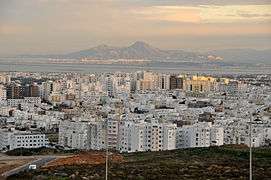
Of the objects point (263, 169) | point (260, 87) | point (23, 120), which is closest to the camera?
point (263, 169)

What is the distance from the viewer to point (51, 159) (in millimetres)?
11672

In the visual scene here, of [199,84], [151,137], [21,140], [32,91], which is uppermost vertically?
[199,84]

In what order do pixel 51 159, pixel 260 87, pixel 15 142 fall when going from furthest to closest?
pixel 260 87, pixel 15 142, pixel 51 159

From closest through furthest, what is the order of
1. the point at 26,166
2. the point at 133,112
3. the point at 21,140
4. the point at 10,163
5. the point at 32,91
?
the point at 26,166
the point at 10,163
the point at 21,140
the point at 133,112
the point at 32,91

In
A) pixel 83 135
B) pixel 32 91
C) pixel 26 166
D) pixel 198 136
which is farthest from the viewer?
pixel 32 91

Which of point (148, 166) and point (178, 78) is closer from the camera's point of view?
point (148, 166)

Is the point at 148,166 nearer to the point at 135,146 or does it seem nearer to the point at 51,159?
the point at 51,159

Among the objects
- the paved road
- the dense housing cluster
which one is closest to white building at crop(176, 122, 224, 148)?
the dense housing cluster

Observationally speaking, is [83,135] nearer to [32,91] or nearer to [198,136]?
[198,136]

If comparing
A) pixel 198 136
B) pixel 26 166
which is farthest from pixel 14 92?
pixel 26 166

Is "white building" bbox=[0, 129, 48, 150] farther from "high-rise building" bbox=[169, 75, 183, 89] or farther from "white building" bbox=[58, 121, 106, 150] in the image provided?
"high-rise building" bbox=[169, 75, 183, 89]

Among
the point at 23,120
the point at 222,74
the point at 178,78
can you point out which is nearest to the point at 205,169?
the point at 23,120

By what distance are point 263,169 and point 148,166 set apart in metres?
1.60

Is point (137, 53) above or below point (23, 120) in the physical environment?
above
